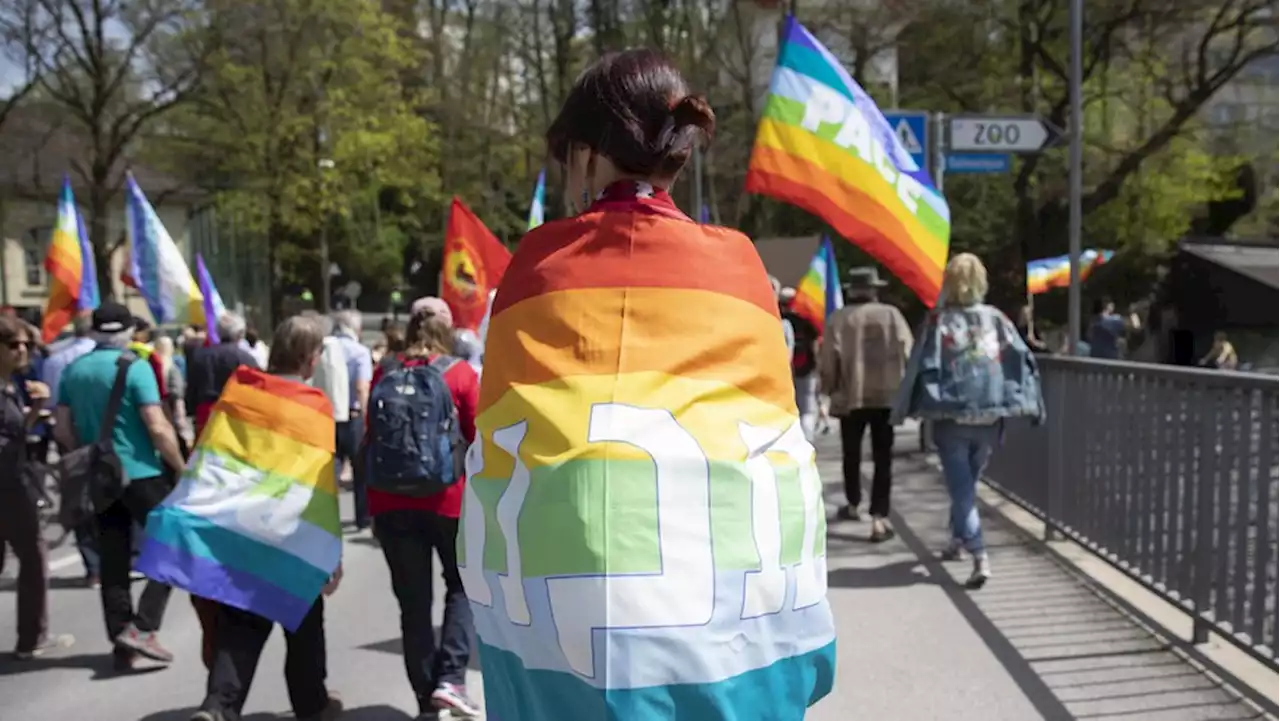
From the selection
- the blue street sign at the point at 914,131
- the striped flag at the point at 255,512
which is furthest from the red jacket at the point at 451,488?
the blue street sign at the point at 914,131

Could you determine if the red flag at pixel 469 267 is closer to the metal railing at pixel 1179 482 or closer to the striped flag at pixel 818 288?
the striped flag at pixel 818 288

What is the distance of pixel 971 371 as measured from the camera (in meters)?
6.30

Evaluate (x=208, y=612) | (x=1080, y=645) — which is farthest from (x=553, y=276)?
(x=1080, y=645)

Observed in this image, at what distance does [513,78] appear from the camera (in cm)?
3369

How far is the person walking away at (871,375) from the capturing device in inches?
306

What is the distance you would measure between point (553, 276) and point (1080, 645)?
424cm

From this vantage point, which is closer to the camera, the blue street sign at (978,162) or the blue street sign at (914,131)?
the blue street sign at (914,131)

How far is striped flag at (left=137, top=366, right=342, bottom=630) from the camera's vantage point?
14.1 feet

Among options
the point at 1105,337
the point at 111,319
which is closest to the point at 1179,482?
the point at 111,319

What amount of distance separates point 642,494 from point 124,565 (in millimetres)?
4695

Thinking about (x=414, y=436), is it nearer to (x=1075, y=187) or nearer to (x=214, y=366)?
(x=214, y=366)

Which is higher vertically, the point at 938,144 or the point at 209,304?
the point at 938,144

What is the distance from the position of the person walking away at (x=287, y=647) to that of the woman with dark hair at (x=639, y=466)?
272 centimetres

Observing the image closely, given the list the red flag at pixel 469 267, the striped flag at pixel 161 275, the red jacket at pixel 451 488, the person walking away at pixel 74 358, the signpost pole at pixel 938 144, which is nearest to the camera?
the red jacket at pixel 451 488
